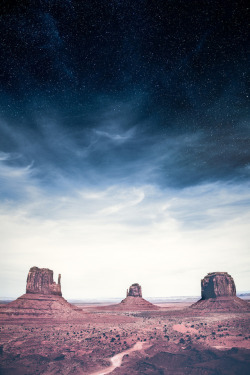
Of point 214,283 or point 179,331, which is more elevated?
point 214,283

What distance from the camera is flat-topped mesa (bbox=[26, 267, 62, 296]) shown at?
7244 cm

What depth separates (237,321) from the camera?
62.2 metres

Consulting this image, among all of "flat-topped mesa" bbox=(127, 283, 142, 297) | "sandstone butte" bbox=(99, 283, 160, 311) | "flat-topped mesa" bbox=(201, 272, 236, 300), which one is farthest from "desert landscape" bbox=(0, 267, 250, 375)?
"flat-topped mesa" bbox=(127, 283, 142, 297)

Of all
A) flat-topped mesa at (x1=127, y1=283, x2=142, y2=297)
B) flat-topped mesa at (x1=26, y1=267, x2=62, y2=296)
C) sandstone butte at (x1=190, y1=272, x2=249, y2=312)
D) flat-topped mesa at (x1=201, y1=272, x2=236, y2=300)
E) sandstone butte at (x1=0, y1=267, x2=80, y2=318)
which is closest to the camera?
sandstone butte at (x1=0, y1=267, x2=80, y2=318)

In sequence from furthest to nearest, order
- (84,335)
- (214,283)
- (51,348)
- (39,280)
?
1. (214,283)
2. (39,280)
3. (84,335)
4. (51,348)

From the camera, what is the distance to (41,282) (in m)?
73.4

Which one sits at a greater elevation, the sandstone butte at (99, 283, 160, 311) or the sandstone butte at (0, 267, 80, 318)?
the sandstone butte at (0, 267, 80, 318)

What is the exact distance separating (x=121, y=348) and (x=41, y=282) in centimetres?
3913

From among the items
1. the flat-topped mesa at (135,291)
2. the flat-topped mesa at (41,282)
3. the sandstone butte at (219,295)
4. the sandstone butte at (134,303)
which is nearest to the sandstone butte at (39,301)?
the flat-topped mesa at (41,282)

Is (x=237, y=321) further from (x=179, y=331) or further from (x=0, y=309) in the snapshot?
(x=0, y=309)

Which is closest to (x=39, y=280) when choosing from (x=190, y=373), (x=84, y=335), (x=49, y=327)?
(x=49, y=327)

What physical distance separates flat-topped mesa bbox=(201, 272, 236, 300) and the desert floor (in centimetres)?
2822

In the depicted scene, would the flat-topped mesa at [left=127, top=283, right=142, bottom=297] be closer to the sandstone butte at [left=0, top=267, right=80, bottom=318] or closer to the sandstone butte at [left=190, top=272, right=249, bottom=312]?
the sandstone butte at [left=190, top=272, right=249, bottom=312]

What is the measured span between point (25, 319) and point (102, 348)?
90.1 feet
